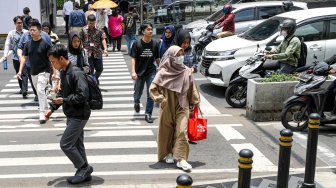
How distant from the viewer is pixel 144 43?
1050 centimetres

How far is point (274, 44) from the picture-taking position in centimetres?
1282

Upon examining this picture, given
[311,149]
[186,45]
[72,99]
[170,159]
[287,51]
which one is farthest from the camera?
[287,51]

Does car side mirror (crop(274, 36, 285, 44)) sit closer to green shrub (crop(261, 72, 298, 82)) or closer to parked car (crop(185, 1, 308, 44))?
green shrub (crop(261, 72, 298, 82))

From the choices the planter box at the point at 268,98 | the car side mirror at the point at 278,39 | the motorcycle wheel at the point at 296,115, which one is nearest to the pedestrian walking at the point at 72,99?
the motorcycle wheel at the point at 296,115

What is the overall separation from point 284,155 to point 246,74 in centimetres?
533

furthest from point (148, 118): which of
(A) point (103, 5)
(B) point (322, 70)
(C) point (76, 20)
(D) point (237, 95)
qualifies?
(A) point (103, 5)

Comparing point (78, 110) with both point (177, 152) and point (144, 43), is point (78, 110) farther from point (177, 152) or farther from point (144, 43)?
point (144, 43)

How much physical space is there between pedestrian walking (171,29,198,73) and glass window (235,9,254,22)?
8656mm

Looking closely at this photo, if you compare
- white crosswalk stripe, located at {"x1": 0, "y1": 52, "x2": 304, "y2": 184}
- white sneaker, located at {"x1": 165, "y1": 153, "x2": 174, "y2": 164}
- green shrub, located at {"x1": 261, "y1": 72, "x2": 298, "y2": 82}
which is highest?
green shrub, located at {"x1": 261, "y1": 72, "x2": 298, "y2": 82}

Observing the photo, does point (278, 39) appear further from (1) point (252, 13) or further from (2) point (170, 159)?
(1) point (252, 13)

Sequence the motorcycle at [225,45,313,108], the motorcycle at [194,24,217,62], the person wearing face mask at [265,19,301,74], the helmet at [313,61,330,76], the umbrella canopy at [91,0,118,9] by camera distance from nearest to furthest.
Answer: the helmet at [313,61,330,76], the person wearing face mask at [265,19,301,74], the motorcycle at [225,45,313,108], the motorcycle at [194,24,217,62], the umbrella canopy at [91,0,118,9]

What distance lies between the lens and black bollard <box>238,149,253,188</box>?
5419 mm

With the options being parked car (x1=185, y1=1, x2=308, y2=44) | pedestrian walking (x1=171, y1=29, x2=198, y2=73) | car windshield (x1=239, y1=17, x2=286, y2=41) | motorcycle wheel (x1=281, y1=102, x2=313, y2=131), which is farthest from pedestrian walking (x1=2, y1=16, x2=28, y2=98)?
parked car (x1=185, y1=1, x2=308, y2=44)

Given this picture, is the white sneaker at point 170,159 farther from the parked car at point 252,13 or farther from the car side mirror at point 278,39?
the parked car at point 252,13
